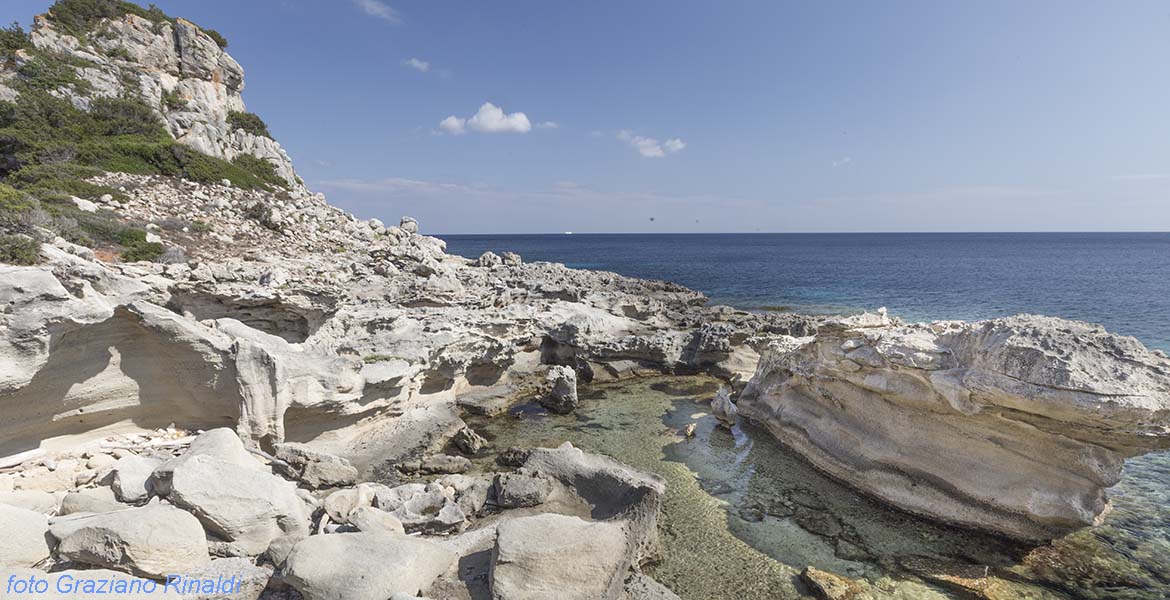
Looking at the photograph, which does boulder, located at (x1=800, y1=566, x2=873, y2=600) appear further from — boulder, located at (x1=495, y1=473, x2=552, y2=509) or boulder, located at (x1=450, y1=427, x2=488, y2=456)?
boulder, located at (x1=450, y1=427, x2=488, y2=456)

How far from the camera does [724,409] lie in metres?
13.3

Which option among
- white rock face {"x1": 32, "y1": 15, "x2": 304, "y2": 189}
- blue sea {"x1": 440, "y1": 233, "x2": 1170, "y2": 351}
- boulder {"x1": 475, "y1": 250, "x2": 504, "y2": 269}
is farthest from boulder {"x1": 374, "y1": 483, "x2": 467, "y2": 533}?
white rock face {"x1": 32, "y1": 15, "x2": 304, "y2": 189}

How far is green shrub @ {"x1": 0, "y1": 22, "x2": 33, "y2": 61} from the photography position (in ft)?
93.4

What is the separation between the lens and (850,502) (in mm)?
9195

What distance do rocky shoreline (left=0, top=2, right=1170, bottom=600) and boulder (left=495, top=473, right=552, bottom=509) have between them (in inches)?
1.5

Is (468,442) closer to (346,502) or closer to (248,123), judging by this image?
(346,502)

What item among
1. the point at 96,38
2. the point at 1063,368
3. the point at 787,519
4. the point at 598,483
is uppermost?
the point at 96,38

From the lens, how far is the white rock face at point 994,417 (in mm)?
6781

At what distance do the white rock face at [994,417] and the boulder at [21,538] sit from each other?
470 inches

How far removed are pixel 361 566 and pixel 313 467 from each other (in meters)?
4.11

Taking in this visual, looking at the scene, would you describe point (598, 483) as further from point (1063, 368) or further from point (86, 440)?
point (86, 440)

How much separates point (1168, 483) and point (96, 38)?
54.8 meters

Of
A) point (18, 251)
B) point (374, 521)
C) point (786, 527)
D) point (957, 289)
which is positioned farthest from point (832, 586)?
point (957, 289)

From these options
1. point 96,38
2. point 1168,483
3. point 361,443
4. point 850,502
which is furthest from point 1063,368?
point 96,38
